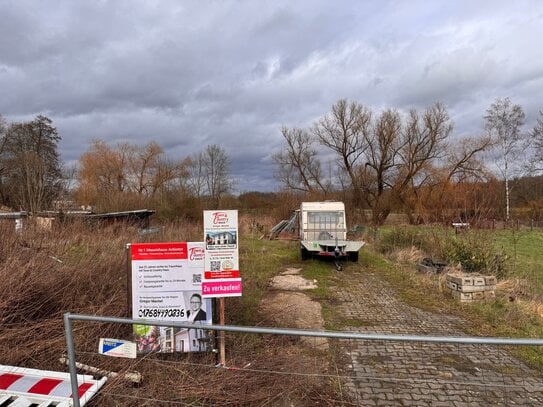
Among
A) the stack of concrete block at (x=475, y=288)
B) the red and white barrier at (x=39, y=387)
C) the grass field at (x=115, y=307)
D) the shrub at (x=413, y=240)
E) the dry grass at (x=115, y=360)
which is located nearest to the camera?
the red and white barrier at (x=39, y=387)

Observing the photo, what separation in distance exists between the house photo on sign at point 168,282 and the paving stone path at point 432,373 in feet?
7.55

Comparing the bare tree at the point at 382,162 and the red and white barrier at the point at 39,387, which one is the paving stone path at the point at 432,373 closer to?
the red and white barrier at the point at 39,387

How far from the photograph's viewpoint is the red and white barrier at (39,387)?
12.8 feet

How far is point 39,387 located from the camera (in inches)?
162

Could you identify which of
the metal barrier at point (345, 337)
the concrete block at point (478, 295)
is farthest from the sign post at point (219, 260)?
the concrete block at point (478, 295)

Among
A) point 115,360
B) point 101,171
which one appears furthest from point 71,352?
point 101,171

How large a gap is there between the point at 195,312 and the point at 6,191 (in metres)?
51.7

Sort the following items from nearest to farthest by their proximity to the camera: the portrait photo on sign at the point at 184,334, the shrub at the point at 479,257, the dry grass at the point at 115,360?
the dry grass at the point at 115,360 < the portrait photo on sign at the point at 184,334 < the shrub at the point at 479,257

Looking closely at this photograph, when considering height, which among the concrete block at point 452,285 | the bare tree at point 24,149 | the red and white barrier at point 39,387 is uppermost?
the bare tree at point 24,149

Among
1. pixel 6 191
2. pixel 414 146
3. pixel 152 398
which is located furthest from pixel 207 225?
pixel 6 191

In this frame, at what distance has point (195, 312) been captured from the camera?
18.6ft

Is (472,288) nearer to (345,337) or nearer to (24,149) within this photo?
(345,337)

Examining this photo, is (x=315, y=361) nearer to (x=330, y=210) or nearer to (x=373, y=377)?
(x=373, y=377)

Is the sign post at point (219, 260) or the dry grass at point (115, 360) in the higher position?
the sign post at point (219, 260)
